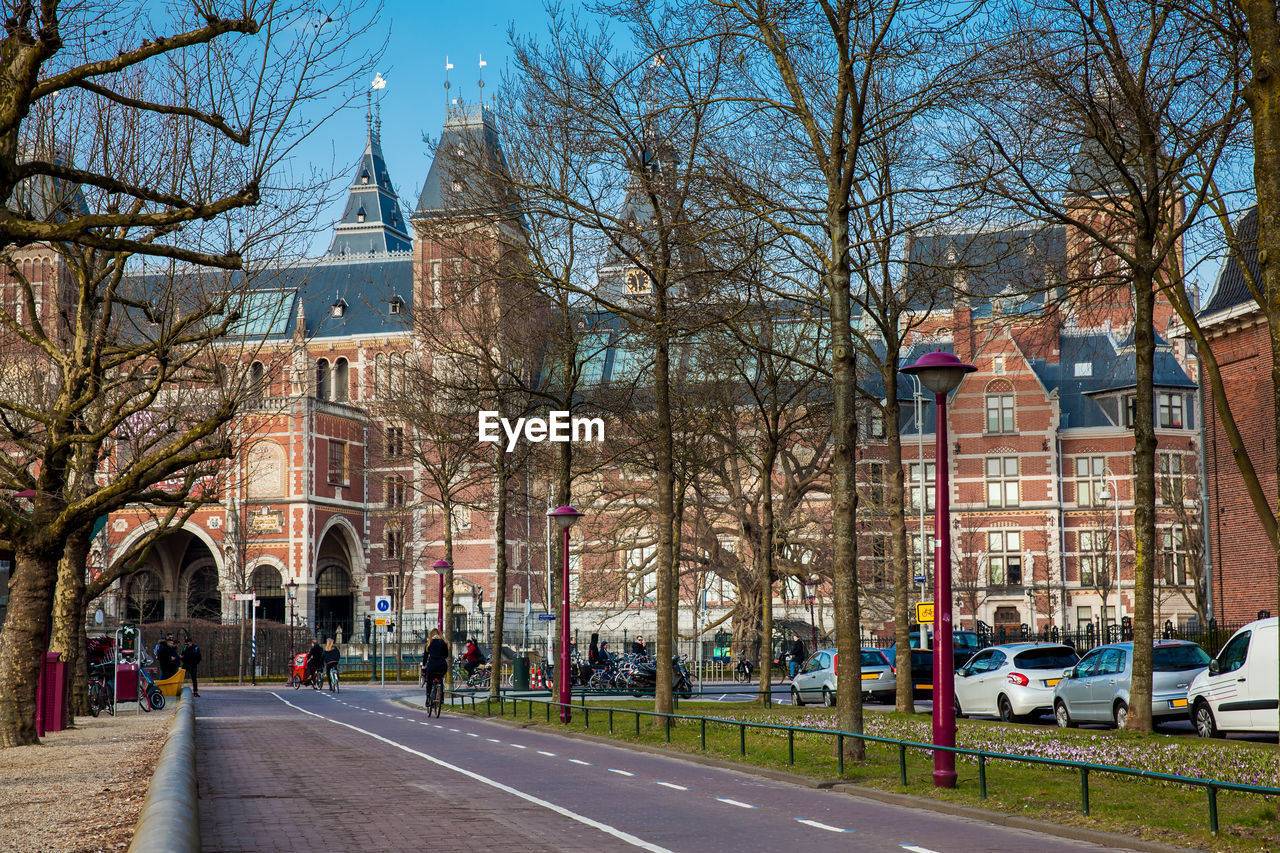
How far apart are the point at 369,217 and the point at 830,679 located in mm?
70917

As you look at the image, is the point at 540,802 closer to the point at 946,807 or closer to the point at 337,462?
the point at 946,807

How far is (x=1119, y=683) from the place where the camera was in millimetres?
21500

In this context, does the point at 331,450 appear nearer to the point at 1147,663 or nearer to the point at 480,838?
the point at 1147,663

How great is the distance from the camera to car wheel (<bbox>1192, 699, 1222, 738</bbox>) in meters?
19.0

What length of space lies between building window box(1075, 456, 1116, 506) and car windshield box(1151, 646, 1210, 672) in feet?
161

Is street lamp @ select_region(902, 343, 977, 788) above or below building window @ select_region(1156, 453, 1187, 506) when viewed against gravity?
below

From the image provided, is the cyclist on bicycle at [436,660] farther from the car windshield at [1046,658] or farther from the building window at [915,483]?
the building window at [915,483]

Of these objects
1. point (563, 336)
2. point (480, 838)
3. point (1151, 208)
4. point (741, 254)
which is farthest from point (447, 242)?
point (480, 838)

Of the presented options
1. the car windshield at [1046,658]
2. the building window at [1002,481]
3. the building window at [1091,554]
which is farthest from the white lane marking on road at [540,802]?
the building window at [1002,481]

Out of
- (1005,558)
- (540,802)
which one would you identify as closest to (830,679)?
(540,802)

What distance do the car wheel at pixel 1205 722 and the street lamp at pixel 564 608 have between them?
10861 millimetres

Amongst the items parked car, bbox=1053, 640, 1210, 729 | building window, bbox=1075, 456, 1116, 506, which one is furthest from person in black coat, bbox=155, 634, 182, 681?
building window, bbox=1075, 456, 1116, 506

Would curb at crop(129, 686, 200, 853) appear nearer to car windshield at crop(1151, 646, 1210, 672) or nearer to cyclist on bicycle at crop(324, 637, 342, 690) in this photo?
car windshield at crop(1151, 646, 1210, 672)

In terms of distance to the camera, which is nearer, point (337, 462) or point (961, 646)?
point (961, 646)
